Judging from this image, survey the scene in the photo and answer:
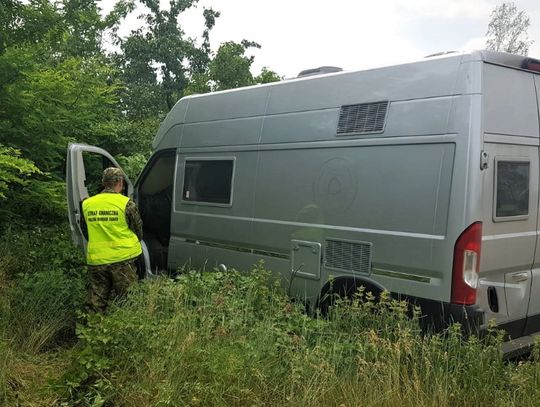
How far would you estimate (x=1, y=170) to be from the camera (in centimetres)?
543

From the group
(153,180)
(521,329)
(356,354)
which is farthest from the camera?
(153,180)

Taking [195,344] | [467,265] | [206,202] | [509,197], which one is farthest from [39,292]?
[509,197]

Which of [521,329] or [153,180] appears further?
[153,180]

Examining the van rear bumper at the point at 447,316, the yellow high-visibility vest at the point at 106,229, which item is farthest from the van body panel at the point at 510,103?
the yellow high-visibility vest at the point at 106,229

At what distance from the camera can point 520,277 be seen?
4.22 m

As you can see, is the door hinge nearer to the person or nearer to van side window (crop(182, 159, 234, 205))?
van side window (crop(182, 159, 234, 205))

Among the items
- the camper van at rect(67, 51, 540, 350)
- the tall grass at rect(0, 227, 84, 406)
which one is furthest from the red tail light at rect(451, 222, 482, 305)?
the tall grass at rect(0, 227, 84, 406)

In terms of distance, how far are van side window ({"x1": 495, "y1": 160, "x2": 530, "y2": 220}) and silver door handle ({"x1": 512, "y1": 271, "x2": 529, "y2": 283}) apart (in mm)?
457

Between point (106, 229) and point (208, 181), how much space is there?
1.42 metres

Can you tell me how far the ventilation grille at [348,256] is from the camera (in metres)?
4.45

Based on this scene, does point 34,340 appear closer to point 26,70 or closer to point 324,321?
point 324,321

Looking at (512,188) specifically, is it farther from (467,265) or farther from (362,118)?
(362,118)

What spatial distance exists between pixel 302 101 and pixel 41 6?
369 cm

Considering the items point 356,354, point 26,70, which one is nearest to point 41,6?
point 26,70
